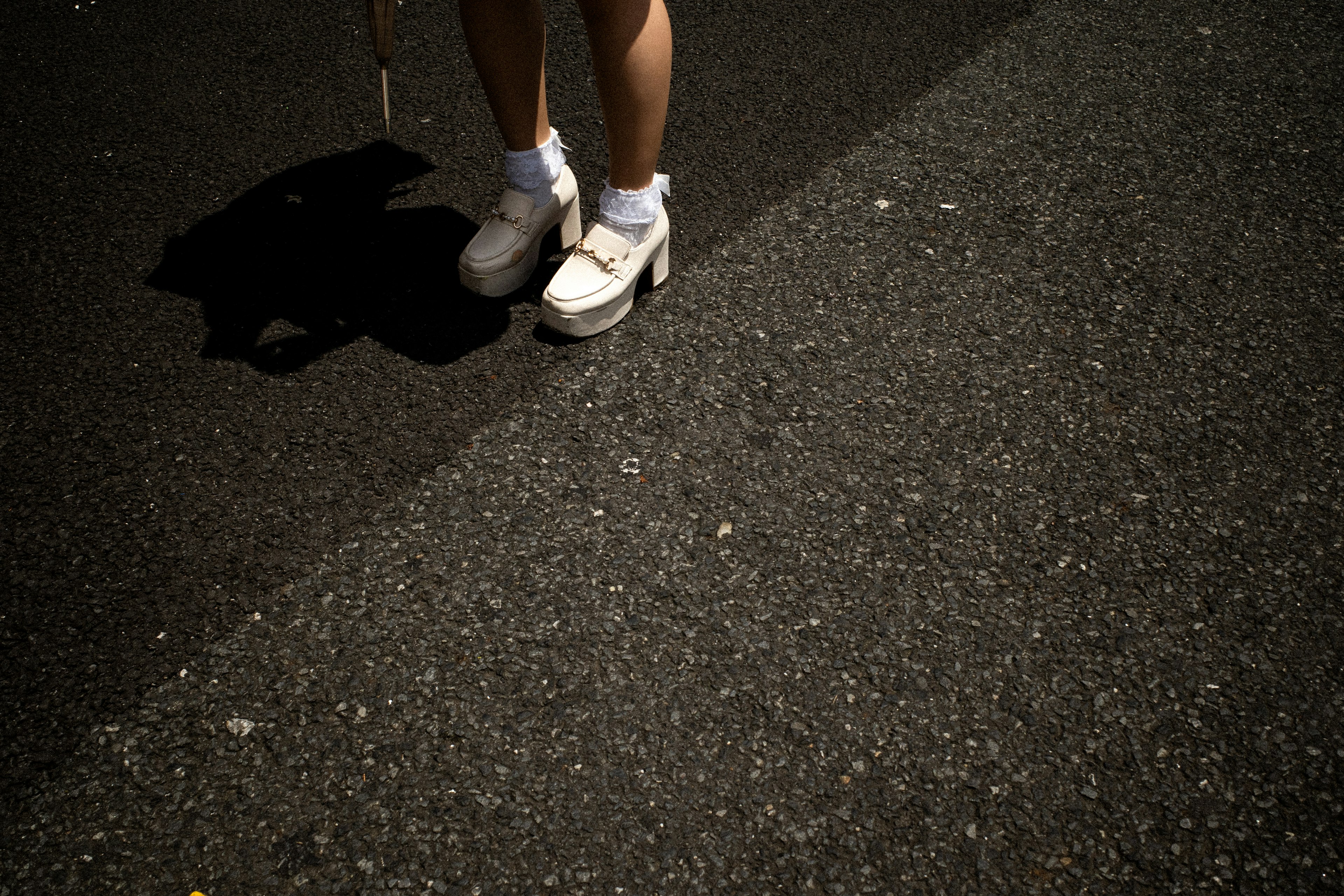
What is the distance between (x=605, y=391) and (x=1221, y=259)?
1.81 meters

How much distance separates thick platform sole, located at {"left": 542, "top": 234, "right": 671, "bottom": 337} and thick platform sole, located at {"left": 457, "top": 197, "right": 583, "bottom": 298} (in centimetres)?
14

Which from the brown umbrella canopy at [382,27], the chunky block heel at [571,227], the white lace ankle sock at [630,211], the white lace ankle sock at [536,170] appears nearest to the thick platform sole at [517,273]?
the chunky block heel at [571,227]

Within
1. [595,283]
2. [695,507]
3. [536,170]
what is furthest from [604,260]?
[695,507]

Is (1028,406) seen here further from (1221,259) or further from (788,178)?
(788,178)

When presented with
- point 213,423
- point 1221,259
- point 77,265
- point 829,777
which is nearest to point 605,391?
point 213,423

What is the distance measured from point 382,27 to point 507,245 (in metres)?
0.58

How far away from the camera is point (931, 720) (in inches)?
60.5

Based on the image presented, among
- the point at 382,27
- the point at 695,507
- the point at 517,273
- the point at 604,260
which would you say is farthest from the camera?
the point at 517,273

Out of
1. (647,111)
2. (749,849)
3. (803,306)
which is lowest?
(749,849)

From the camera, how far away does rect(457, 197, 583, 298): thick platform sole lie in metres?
2.27

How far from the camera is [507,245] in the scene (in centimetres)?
225

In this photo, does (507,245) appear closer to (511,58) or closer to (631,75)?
(511,58)

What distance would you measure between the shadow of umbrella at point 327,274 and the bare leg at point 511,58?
414 millimetres

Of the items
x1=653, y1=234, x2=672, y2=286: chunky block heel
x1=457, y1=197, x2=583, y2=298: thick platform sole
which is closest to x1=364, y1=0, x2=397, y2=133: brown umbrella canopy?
x1=457, y1=197, x2=583, y2=298: thick platform sole
